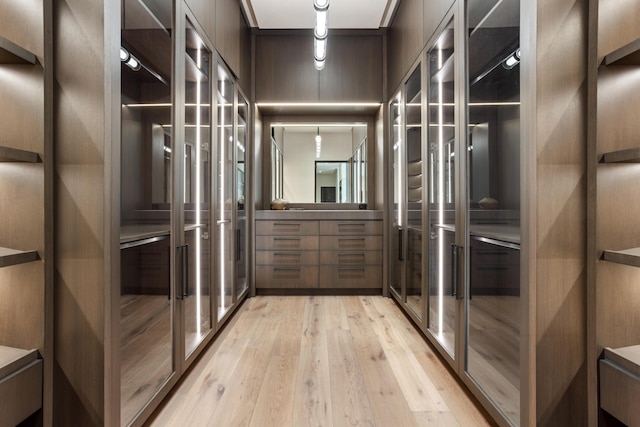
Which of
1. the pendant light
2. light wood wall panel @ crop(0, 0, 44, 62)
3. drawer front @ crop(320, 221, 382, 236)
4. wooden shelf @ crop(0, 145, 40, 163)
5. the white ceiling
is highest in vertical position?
the white ceiling

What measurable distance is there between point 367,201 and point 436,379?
2770 mm

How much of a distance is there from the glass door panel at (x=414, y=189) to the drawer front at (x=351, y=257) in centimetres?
84

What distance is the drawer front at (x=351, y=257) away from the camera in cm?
417

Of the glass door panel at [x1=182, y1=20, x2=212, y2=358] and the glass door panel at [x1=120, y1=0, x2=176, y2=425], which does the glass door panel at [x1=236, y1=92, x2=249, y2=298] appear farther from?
the glass door panel at [x1=120, y1=0, x2=176, y2=425]

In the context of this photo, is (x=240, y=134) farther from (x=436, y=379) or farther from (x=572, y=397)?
(x=572, y=397)

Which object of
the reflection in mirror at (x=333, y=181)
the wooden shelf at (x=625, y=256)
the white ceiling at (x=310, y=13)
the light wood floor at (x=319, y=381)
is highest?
the white ceiling at (x=310, y=13)

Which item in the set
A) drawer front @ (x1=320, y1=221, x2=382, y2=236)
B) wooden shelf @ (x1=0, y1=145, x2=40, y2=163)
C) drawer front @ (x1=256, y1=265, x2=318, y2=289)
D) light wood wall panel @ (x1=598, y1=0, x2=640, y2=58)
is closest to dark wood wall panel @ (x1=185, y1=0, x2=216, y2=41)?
wooden shelf @ (x1=0, y1=145, x2=40, y2=163)

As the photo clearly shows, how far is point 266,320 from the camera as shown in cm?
330

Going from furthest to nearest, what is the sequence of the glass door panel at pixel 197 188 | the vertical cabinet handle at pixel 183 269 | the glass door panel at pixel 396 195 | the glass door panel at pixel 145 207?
the glass door panel at pixel 396 195
the glass door panel at pixel 197 188
the vertical cabinet handle at pixel 183 269
the glass door panel at pixel 145 207

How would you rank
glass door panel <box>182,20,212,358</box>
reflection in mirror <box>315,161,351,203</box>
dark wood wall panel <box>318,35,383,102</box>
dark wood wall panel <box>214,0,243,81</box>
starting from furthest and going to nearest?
reflection in mirror <box>315,161,351,203</box>
dark wood wall panel <box>318,35,383,102</box>
dark wood wall panel <box>214,0,243,81</box>
glass door panel <box>182,20,212,358</box>

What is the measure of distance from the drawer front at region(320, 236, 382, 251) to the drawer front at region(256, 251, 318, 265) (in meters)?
0.16

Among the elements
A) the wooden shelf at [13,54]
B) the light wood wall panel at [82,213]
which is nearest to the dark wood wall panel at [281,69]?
the light wood wall panel at [82,213]

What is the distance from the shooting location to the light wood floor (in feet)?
5.80

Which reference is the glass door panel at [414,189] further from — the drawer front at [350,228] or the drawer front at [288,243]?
the drawer front at [288,243]
